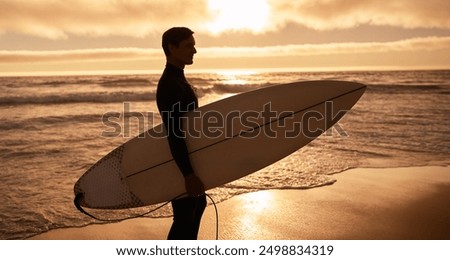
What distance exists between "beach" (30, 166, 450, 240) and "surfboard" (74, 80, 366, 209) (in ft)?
2.37

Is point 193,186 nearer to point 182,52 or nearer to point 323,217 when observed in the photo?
point 182,52

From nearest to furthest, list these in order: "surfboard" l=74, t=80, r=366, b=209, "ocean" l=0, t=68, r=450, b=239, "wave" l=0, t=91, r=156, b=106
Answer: "surfboard" l=74, t=80, r=366, b=209 → "ocean" l=0, t=68, r=450, b=239 → "wave" l=0, t=91, r=156, b=106

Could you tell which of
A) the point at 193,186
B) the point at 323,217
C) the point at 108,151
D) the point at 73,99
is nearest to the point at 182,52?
the point at 193,186

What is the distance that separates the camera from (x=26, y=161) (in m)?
5.70

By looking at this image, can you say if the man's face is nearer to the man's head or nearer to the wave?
the man's head

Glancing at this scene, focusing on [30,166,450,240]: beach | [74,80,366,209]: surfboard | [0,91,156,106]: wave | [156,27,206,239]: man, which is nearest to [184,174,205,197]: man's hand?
[156,27,206,239]: man

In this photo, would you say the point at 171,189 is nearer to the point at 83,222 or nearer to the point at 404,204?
the point at 83,222

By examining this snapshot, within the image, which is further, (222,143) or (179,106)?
(222,143)

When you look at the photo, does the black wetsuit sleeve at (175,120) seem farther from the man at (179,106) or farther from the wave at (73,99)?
the wave at (73,99)

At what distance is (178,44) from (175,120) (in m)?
0.40

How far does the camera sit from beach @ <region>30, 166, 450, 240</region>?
3.20 m

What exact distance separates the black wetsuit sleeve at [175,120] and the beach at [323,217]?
1414 mm

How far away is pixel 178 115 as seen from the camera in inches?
75.4

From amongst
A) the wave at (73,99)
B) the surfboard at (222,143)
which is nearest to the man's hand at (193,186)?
the surfboard at (222,143)
